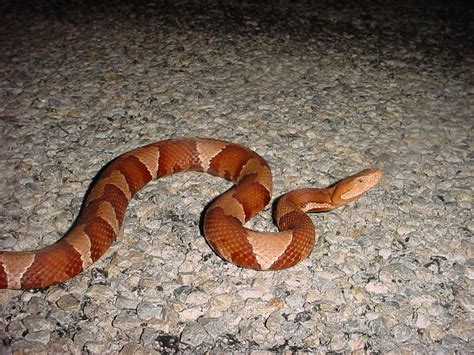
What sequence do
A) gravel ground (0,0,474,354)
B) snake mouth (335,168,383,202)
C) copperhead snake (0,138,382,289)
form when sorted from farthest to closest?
snake mouth (335,168,383,202)
copperhead snake (0,138,382,289)
gravel ground (0,0,474,354)

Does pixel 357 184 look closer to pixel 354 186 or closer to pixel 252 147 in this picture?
pixel 354 186

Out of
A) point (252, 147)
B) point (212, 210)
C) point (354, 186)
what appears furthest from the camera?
point (252, 147)

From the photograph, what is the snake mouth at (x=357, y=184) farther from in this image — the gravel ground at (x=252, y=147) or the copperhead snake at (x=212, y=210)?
the gravel ground at (x=252, y=147)

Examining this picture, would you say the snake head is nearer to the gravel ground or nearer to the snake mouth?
the snake mouth

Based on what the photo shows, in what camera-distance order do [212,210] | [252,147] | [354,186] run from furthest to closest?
[252,147] → [354,186] → [212,210]

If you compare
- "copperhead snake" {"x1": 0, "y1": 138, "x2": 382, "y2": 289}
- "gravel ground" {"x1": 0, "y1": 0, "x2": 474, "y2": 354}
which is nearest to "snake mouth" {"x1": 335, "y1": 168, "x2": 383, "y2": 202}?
"copperhead snake" {"x1": 0, "y1": 138, "x2": 382, "y2": 289}

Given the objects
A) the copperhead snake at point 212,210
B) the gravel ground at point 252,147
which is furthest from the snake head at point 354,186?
the gravel ground at point 252,147

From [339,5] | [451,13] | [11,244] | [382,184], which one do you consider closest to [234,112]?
[382,184]

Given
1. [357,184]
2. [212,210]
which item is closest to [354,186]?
[357,184]
